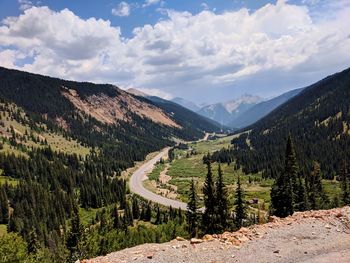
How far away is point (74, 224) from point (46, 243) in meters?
44.8

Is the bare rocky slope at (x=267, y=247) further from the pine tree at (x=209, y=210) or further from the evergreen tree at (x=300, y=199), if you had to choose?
the evergreen tree at (x=300, y=199)

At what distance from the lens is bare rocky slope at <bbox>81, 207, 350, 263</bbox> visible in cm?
2714

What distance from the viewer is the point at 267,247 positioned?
93.8ft

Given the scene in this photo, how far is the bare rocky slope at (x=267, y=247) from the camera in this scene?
1068 inches

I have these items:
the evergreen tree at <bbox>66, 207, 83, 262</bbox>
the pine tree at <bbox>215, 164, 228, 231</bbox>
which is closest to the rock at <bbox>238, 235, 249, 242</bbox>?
the pine tree at <bbox>215, 164, 228, 231</bbox>

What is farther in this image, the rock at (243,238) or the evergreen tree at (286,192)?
the evergreen tree at (286,192)

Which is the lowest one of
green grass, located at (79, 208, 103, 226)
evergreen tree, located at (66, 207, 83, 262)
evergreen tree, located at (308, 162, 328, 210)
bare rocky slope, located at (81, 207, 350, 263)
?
green grass, located at (79, 208, 103, 226)

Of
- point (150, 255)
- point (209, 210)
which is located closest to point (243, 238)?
point (150, 255)

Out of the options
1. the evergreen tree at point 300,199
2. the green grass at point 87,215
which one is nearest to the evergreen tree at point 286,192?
the evergreen tree at point 300,199

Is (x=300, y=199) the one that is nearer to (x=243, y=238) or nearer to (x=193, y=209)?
(x=193, y=209)

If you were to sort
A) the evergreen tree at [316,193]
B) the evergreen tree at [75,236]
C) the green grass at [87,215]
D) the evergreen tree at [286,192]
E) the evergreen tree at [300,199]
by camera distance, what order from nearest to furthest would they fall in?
the evergreen tree at [286,192], the evergreen tree at [300,199], the evergreen tree at [75,236], the evergreen tree at [316,193], the green grass at [87,215]

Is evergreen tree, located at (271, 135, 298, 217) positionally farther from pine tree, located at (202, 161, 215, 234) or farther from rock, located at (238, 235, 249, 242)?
rock, located at (238, 235, 249, 242)

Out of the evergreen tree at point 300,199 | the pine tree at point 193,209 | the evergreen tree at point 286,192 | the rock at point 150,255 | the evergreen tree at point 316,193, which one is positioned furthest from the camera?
the evergreen tree at point 316,193

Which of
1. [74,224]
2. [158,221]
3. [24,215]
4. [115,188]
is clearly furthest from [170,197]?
[74,224]
